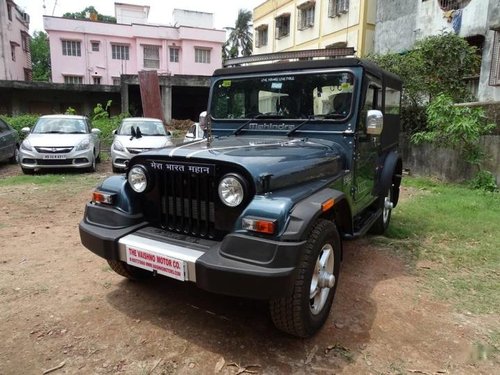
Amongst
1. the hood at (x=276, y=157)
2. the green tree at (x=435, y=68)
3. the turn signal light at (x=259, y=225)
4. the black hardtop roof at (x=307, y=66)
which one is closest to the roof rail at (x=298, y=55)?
the black hardtop roof at (x=307, y=66)

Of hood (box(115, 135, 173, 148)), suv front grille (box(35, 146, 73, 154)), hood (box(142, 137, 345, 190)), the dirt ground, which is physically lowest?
the dirt ground

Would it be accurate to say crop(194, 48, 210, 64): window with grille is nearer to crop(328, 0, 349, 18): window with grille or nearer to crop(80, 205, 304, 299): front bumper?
crop(328, 0, 349, 18): window with grille

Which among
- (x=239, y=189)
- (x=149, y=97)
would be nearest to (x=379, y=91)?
(x=239, y=189)

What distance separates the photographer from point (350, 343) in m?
2.81

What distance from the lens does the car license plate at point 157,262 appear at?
259 centimetres

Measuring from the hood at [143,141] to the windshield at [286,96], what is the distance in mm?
6005

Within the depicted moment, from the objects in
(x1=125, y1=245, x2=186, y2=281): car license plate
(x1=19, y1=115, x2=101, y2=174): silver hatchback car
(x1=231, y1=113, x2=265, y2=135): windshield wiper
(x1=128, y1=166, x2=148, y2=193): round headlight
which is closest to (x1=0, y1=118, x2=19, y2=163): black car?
(x1=19, y1=115, x2=101, y2=174): silver hatchback car

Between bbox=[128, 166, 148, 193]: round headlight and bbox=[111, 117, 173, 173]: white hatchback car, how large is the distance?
6.35m

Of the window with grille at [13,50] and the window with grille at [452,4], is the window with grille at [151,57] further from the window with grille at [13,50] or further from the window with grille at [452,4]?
the window with grille at [452,4]

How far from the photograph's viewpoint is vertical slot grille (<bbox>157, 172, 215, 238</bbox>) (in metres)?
2.85

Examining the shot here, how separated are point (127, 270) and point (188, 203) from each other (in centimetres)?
101

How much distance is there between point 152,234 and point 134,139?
26.1 ft

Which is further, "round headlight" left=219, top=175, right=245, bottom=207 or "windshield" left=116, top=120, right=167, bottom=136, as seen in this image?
"windshield" left=116, top=120, right=167, bottom=136

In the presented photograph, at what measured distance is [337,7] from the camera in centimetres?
1992
